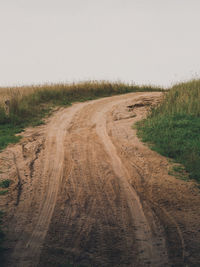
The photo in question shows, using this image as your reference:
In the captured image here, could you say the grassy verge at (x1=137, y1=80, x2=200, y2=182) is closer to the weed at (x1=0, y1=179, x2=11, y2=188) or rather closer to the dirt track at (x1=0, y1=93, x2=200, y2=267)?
the dirt track at (x1=0, y1=93, x2=200, y2=267)

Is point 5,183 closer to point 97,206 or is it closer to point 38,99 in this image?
point 97,206

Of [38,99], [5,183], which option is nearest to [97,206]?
[5,183]

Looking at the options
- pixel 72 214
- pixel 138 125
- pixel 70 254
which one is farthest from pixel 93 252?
pixel 138 125

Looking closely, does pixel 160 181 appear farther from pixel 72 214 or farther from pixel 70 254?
pixel 70 254

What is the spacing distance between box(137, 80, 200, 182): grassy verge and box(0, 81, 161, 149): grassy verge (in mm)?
4822

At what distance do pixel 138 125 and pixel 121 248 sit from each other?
252 inches

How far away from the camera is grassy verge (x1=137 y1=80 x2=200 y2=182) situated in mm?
6289

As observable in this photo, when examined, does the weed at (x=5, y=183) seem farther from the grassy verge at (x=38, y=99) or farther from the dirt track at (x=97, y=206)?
the grassy verge at (x=38, y=99)

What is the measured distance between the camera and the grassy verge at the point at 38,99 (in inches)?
400

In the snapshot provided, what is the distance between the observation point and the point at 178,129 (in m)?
7.93

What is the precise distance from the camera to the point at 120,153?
6.74m

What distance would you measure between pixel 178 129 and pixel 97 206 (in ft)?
15.7

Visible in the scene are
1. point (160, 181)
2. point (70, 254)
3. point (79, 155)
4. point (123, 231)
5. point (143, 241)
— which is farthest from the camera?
point (79, 155)

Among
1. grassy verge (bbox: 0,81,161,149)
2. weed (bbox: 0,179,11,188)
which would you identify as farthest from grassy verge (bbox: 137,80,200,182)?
grassy verge (bbox: 0,81,161,149)
